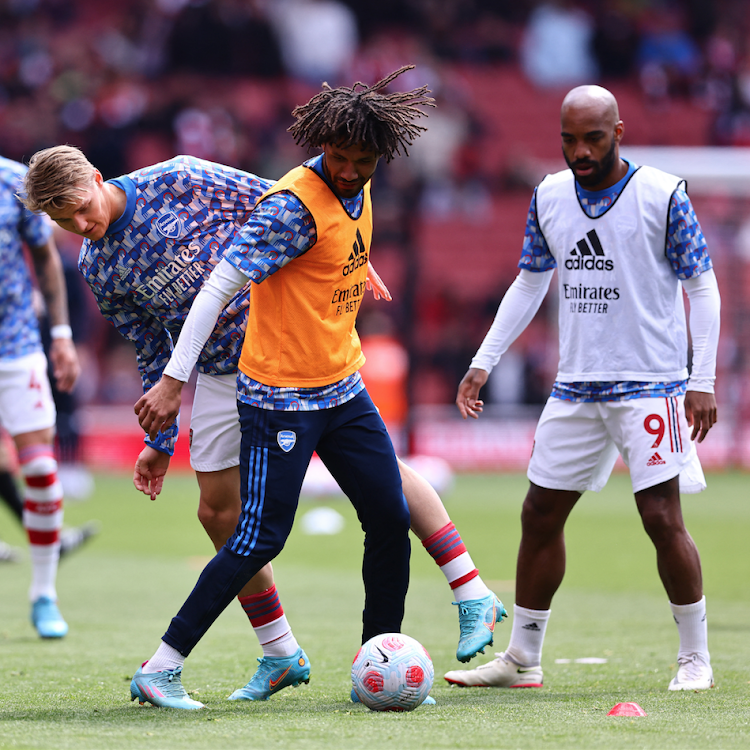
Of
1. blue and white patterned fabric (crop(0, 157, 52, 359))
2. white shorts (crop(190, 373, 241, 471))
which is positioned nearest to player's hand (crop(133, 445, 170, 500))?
white shorts (crop(190, 373, 241, 471))

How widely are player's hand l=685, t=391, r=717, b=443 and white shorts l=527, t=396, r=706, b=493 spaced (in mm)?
127

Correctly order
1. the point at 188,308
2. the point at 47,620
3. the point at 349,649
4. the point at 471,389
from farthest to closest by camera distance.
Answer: the point at 47,620 → the point at 349,649 → the point at 471,389 → the point at 188,308

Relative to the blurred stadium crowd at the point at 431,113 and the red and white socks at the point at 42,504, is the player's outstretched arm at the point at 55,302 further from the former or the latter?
the blurred stadium crowd at the point at 431,113

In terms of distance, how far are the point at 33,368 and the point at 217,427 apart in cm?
205

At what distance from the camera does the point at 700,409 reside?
4555 millimetres

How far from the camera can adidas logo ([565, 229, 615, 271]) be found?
4746mm

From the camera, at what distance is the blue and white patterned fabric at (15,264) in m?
6.09

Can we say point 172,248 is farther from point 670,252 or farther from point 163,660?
point 670,252

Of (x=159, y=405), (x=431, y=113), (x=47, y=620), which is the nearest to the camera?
(x=159, y=405)

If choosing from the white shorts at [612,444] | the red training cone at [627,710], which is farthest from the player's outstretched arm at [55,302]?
the red training cone at [627,710]

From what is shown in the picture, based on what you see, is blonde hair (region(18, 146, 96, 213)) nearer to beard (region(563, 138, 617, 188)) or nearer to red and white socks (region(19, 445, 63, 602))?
beard (region(563, 138, 617, 188))

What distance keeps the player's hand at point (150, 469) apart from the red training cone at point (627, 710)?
5.91ft

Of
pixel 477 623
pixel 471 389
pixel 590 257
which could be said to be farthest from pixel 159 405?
pixel 590 257

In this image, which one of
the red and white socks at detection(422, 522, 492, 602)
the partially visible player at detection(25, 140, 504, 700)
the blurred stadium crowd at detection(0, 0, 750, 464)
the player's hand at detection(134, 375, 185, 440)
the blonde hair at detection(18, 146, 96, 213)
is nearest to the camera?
the player's hand at detection(134, 375, 185, 440)
